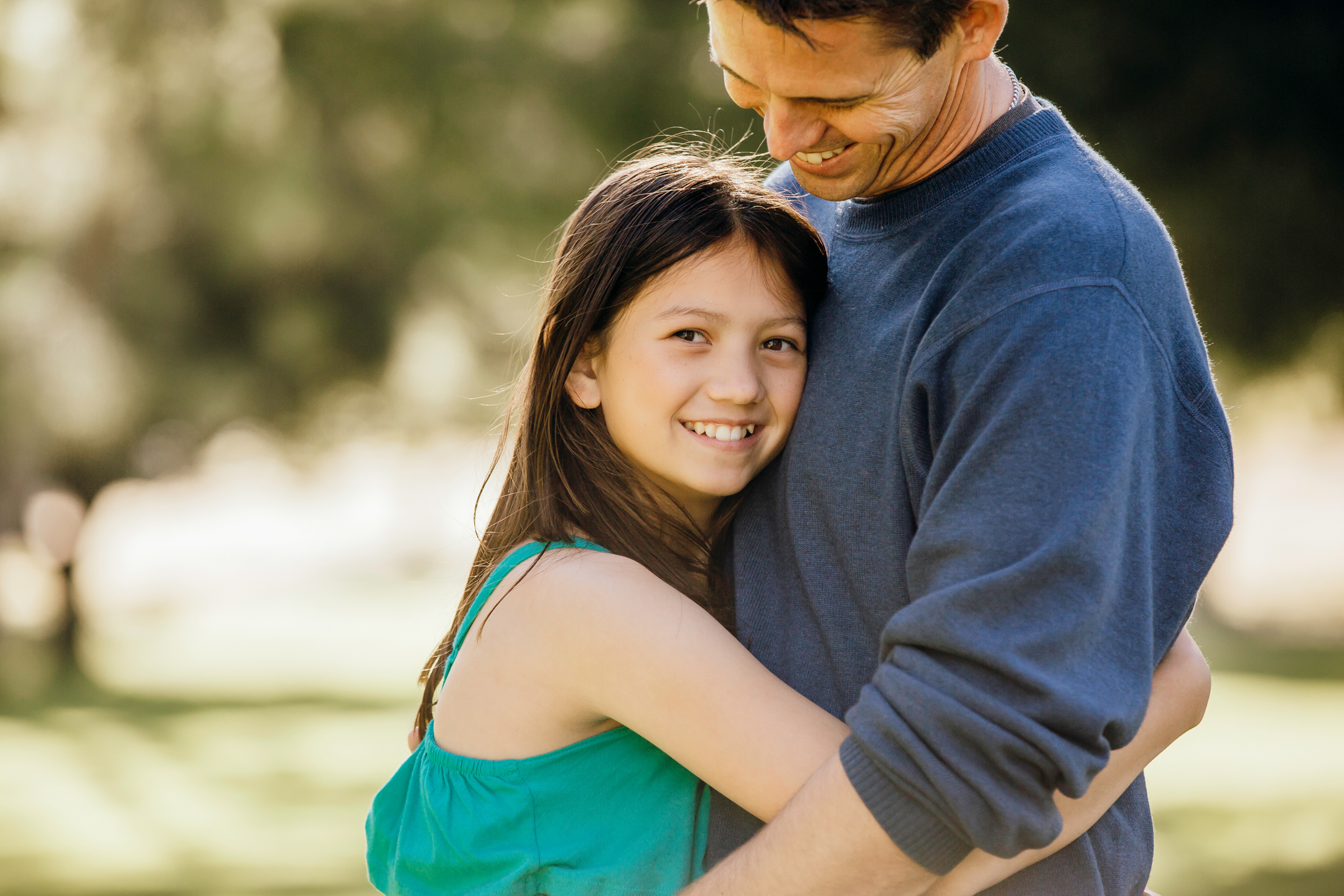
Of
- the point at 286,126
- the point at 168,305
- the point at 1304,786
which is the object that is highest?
the point at 286,126

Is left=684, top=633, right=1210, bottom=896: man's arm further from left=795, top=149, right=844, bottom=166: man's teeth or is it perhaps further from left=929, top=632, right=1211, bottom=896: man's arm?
left=795, top=149, right=844, bottom=166: man's teeth

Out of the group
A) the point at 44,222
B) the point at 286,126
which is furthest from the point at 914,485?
the point at 44,222

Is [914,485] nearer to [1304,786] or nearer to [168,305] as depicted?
[1304,786]

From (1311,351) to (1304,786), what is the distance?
Answer: 13.1ft

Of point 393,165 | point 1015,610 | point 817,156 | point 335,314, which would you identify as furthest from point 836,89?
point 335,314

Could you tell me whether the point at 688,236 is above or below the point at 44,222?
below

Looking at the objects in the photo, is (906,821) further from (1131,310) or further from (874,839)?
(1131,310)

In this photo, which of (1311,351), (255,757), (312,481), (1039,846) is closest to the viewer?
(1039,846)

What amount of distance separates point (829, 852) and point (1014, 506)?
436 millimetres

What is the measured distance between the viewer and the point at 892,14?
139 centimetres

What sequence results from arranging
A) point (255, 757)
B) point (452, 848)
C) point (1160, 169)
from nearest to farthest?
point (452, 848) → point (1160, 169) → point (255, 757)

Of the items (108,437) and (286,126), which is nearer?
(286,126)

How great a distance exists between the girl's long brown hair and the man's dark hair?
1.39 ft

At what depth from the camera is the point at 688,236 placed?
71.6 inches
